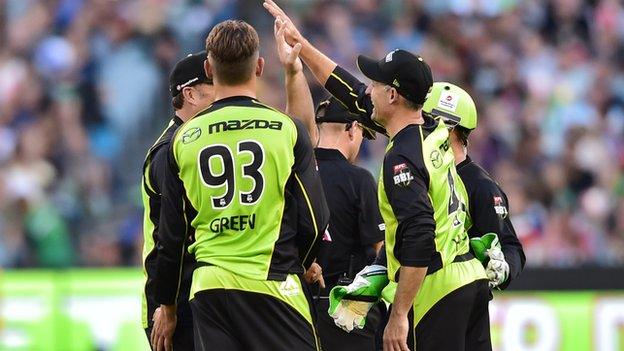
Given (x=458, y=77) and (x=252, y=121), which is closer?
(x=252, y=121)

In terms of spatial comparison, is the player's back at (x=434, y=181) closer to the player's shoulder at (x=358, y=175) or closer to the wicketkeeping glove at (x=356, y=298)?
the wicketkeeping glove at (x=356, y=298)

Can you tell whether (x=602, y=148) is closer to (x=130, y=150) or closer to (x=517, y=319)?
(x=517, y=319)

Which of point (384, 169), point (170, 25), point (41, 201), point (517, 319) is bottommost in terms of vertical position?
point (517, 319)

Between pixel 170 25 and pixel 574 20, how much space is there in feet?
16.5

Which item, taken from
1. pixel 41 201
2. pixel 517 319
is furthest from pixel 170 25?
pixel 517 319

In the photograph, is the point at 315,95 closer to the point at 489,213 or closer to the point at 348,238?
the point at 348,238

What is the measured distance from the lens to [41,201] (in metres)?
14.0

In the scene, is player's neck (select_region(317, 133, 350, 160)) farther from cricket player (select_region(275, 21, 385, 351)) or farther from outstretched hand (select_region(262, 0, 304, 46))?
outstretched hand (select_region(262, 0, 304, 46))

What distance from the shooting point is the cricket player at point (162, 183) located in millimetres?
6461

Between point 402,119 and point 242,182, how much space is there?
1054 millimetres

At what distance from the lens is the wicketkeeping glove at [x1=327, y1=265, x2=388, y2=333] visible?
261 inches

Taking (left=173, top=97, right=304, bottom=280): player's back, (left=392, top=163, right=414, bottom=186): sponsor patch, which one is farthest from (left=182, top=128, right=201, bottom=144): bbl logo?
(left=392, top=163, right=414, bottom=186): sponsor patch

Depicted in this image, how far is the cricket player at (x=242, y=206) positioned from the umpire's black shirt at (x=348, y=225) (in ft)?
5.17

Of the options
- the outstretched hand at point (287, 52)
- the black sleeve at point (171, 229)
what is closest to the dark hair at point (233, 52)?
the black sleeve at point (171, 229)
